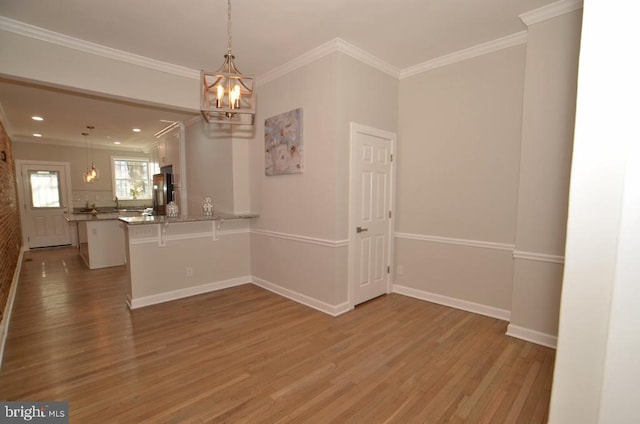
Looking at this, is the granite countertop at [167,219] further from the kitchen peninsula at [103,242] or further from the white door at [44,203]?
the white door at [44,203]

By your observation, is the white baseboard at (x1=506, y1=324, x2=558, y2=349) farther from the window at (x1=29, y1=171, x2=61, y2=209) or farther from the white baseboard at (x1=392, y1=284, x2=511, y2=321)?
the window at (x1=29, y1=171, x2=61, y2=209)

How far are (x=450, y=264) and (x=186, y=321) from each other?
124 inches

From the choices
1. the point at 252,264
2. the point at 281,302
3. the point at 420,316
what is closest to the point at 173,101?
the point at 252,264

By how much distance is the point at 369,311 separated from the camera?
3424 millimetres

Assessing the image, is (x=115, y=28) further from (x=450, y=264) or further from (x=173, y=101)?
(x=450, y=264)

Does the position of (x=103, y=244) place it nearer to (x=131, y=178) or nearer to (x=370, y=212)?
(x=131, y=178)

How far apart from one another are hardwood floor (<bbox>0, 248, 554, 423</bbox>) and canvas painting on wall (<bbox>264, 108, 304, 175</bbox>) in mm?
1762

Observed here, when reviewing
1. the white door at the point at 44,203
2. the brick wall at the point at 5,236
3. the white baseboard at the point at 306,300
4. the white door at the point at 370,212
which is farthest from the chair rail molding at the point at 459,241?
the white door at the point at 44,203

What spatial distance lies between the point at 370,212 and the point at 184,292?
2737mm

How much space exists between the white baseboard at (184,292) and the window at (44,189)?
6351 millimetres

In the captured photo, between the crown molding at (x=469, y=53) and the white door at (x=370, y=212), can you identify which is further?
the white door at (x=370, y=212)

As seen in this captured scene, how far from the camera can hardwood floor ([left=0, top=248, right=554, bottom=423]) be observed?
6.17 ft

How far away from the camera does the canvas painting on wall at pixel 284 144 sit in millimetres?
3553

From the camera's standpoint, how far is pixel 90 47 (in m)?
3.15
